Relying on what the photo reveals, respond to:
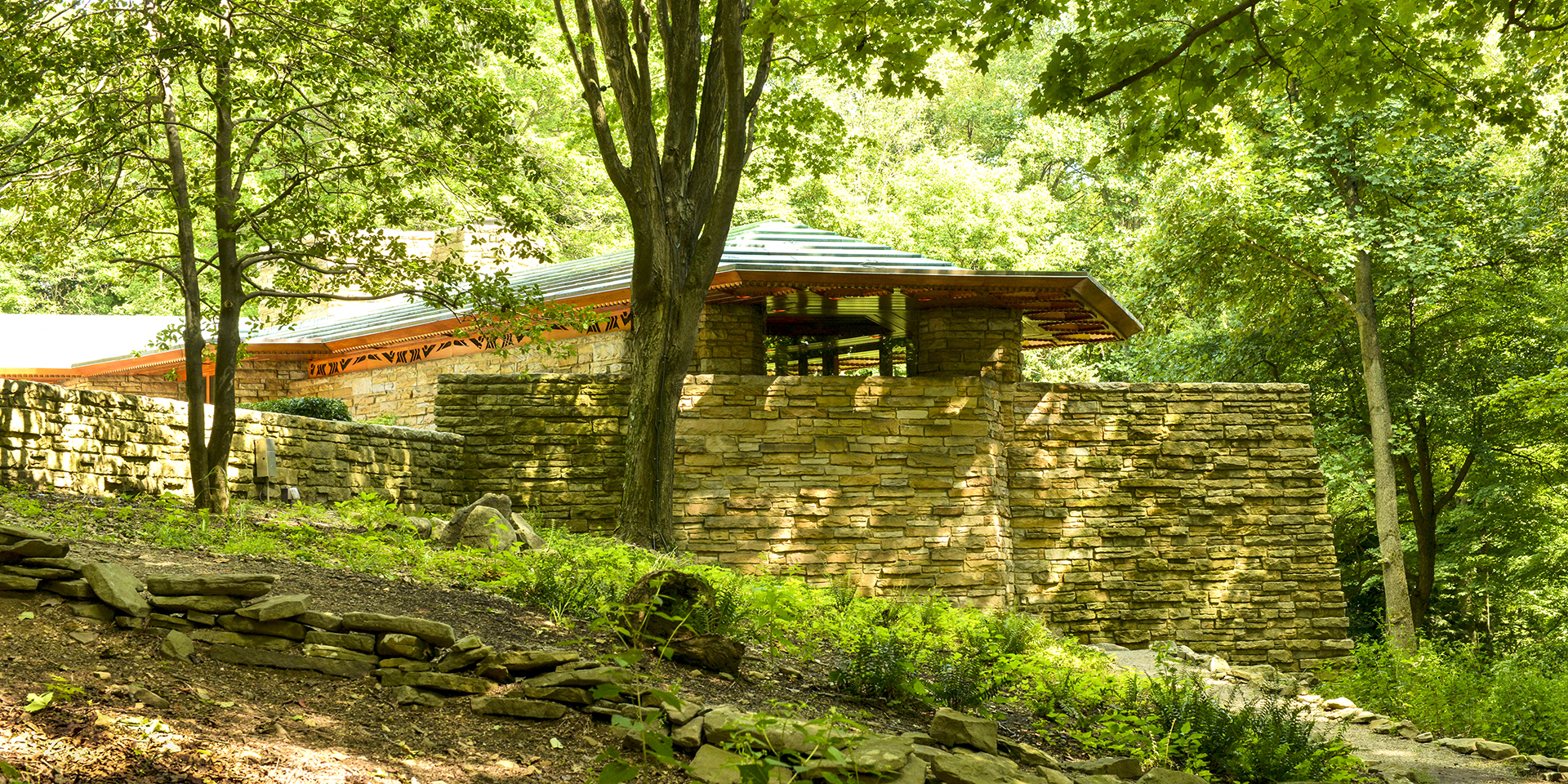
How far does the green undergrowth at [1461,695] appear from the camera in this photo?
859 cm

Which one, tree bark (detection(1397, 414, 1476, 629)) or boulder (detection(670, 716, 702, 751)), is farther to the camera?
tree bark (detection(1397, 414, 1476, 629))

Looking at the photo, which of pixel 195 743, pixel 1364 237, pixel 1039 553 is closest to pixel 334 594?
pixel 195 743

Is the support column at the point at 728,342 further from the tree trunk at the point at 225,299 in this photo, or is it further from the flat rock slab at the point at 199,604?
the flat rock slab at the point at 199,604

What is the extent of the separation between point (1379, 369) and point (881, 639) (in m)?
12.8

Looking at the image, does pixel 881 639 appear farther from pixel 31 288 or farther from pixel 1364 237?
pixel 31 288

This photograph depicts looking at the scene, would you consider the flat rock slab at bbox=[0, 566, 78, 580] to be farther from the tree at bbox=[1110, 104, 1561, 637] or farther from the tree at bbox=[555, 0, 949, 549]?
the tree at bbox=[1110, 104, 1561, 637]

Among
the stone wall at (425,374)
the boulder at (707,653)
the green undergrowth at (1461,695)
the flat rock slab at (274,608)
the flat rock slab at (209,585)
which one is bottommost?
the green undergrowth at (1461,695)

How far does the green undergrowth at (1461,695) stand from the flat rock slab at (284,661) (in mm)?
8362

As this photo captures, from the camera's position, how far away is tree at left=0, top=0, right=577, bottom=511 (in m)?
6.96

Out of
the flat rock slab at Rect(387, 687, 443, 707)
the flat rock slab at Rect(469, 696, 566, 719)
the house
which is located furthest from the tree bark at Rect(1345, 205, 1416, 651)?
the flat rock slab at Rect(387, 687, 443, 707)

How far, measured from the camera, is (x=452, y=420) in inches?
427

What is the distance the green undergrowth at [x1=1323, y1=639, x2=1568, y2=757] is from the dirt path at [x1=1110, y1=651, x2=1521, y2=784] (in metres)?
1.14

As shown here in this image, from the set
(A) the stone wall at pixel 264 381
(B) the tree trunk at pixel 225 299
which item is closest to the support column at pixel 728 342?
(B) the tree trunk at pixel 225 299

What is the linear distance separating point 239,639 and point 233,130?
5048 millimetres
